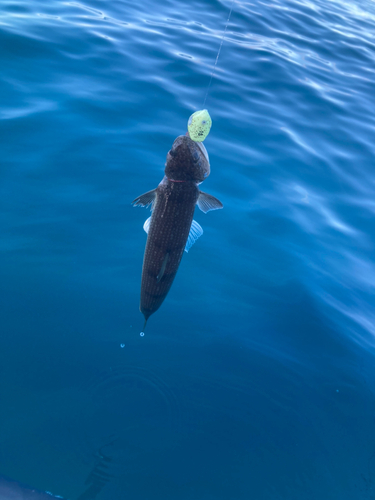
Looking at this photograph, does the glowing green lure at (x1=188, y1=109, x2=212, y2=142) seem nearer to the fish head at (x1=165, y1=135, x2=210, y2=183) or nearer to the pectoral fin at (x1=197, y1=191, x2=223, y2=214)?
the fish head at (x1=165, y1=135, x2=210, y2=183)

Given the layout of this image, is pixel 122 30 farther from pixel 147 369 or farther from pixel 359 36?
pixel 147 369

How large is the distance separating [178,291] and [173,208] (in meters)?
2.31

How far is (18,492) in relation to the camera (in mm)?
3547

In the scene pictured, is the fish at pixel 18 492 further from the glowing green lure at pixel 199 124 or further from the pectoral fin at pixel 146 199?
the glowing green lure at pixel 199 124

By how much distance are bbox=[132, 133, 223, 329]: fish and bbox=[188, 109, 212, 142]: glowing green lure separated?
0.23m

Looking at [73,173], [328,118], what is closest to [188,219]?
[73,173]

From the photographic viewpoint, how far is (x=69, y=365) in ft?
14.9

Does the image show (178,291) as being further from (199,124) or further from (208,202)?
(199,124)

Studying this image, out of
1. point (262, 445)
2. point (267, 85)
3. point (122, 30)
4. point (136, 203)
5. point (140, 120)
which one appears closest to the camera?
point (136, 203)

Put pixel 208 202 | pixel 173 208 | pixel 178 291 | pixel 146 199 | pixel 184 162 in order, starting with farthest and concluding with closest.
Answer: pixel 178 291 → pixel 208 202 → pixel 146 199 → pixel 184 162 → pixel 173 208

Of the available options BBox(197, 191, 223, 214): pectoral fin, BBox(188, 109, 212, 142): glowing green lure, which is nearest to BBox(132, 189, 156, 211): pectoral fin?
BBox(197, 191, 223, 214): pectoral fin

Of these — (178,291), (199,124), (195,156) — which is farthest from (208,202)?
(178,291)

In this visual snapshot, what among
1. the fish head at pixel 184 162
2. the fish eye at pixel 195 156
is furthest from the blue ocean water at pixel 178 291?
the fish eye at pixel 195 156

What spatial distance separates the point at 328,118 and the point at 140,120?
15.2ft
